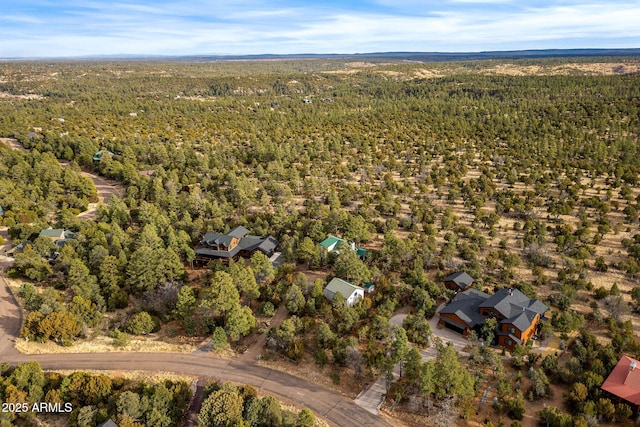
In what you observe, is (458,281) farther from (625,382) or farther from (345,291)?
(625,382)

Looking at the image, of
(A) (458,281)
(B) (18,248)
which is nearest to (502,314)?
(A) (458,281)

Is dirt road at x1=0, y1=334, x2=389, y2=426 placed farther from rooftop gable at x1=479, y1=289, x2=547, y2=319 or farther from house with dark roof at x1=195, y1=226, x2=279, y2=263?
house with dark roof at x1=195, y1=226, x2=279, y2=263

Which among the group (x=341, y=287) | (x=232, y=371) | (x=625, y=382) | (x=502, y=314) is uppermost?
(x=502, y=314)

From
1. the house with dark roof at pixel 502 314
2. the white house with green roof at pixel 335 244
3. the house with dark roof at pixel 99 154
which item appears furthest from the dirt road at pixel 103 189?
the house with dark roof at pixel 502 314

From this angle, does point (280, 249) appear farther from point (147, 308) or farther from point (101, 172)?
point (101, 172)

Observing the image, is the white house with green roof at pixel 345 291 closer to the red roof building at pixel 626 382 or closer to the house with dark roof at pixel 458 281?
the house with dark roof at pixel 458 281

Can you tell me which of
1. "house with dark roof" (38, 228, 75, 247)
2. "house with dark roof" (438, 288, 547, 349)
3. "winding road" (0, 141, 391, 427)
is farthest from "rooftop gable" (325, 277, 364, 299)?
"house with dark roof" (38, 228, 75, 247)
